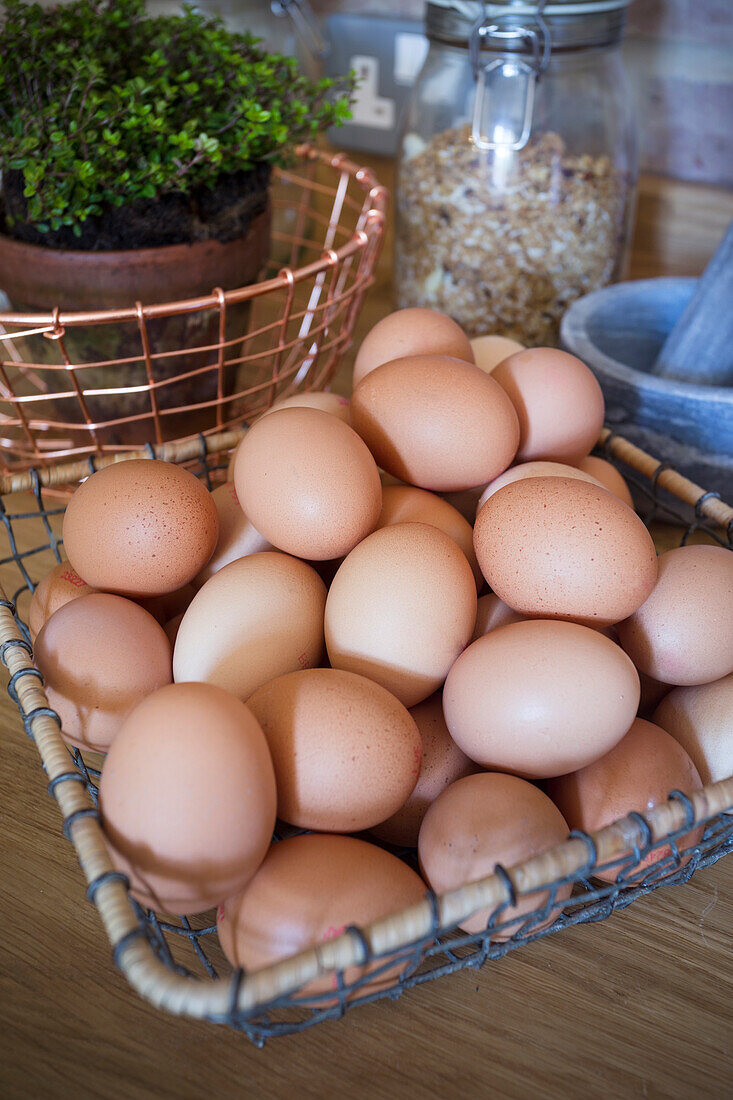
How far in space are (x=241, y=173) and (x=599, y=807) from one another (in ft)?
1.82

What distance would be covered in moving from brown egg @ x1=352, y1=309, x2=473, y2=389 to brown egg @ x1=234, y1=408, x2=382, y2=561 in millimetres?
113

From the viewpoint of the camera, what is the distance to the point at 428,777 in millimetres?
445

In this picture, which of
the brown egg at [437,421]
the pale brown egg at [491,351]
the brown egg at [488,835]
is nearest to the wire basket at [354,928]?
the brown egg at [488,835]

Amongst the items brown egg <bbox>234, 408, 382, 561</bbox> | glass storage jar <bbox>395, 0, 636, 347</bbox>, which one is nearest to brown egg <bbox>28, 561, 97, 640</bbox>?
brown egg <bbox>234, 408, 382, 561</bbox>

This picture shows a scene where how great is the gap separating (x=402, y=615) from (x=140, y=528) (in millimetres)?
150

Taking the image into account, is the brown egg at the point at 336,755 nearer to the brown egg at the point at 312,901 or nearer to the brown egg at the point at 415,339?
the brown egg at the point at 312,901

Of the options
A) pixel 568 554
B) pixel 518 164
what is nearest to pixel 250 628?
pixel 568 554

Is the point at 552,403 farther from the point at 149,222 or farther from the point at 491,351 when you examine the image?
the point at 149,222

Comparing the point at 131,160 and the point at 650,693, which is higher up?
the point at 131,160

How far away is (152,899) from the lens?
35 cm

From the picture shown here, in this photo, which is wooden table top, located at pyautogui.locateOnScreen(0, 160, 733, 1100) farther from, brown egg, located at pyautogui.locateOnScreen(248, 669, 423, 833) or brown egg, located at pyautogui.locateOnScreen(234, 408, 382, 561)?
brown egg, located at pyautogui.locateOnScreen(234, 408, 382, 561)

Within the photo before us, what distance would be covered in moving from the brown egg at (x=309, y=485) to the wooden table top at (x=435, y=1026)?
0.22 meters

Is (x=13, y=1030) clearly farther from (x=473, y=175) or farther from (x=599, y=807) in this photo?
(x=473, y=175)

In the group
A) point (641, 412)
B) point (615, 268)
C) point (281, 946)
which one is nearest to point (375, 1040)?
point (281, 946)
